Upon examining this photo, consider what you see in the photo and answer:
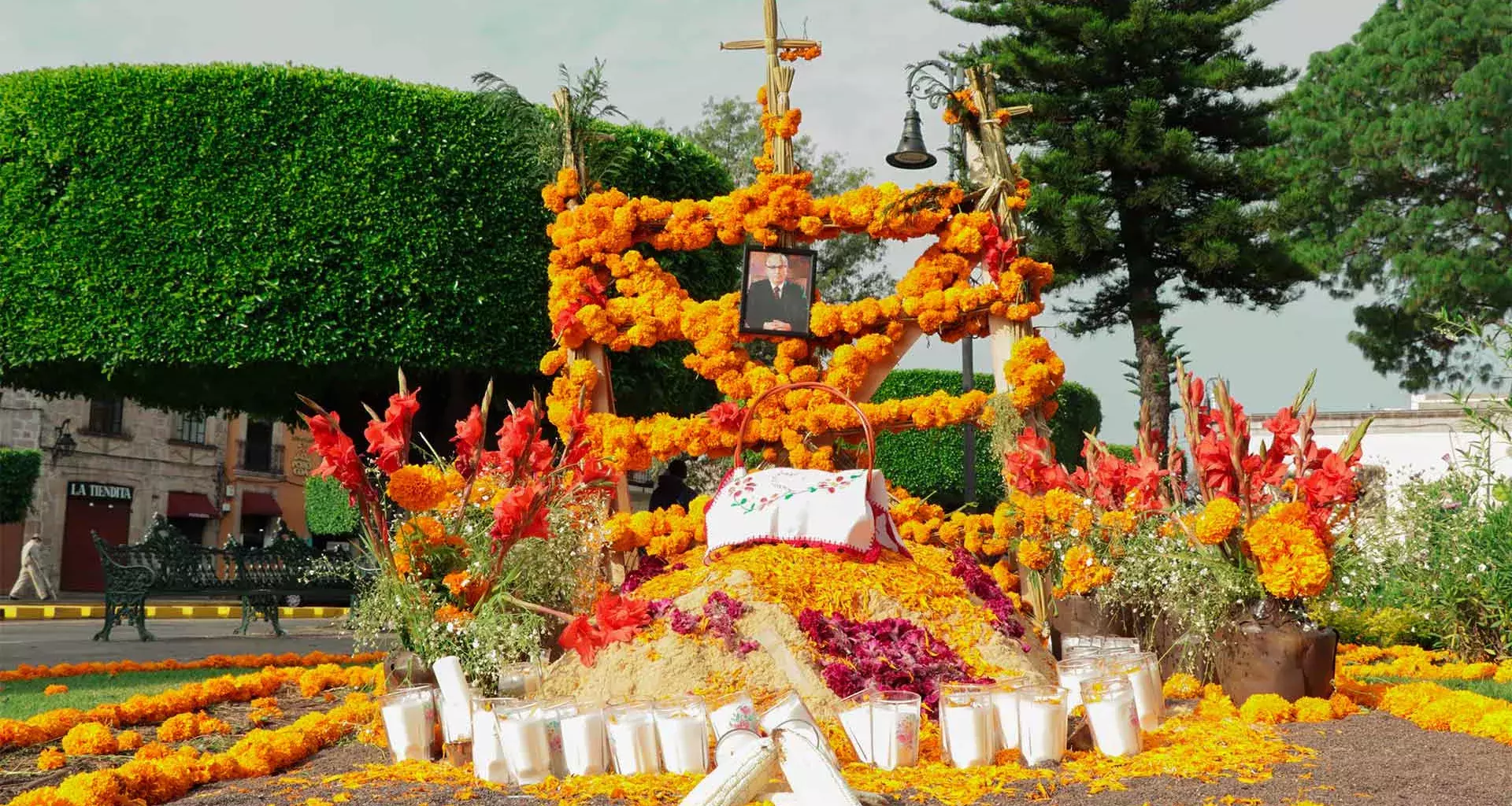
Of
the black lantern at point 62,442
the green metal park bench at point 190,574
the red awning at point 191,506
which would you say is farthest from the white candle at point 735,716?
the red awning at point 191,506

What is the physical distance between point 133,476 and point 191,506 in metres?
1.87

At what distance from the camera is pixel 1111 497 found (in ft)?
21.6

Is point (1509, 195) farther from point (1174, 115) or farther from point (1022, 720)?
point (1022, 720)

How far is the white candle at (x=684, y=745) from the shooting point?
3.83 metres

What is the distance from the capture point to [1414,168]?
25625 mm

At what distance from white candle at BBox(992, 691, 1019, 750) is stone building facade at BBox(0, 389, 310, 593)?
22.8 metres

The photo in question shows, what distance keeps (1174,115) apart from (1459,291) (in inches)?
397

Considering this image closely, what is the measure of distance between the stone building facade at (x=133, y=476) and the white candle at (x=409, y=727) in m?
21.6

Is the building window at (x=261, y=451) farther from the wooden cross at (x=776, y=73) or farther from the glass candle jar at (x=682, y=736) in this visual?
the glass candle jar at (x=682, y=736)

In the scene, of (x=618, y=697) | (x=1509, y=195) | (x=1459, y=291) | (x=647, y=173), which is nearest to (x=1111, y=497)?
(x=618, y=697)

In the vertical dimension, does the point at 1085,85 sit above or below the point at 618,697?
above

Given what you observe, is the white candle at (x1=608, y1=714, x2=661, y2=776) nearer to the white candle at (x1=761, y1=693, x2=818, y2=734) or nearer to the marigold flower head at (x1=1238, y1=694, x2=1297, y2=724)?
the white candle at (x1=761, y1=693, x2=818, y2=734)

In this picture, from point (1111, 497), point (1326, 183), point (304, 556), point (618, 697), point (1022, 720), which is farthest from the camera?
point (1326, 183)

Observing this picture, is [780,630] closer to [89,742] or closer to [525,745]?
[525,745]
